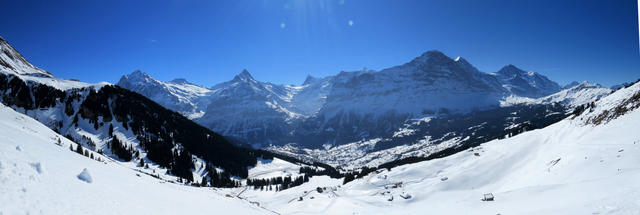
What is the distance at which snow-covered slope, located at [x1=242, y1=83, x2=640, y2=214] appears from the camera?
103 feet

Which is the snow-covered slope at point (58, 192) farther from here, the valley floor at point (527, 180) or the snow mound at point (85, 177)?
the valley floor at point (527, 180)

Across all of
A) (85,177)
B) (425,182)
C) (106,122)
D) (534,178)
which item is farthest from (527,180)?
(106,122)

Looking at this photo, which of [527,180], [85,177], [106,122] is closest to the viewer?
[85,177]

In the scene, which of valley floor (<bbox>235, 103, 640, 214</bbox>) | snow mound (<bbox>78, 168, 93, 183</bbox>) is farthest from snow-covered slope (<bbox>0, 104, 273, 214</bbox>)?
valley floor (<bbox>235, 103, 640, 214</bbox>)

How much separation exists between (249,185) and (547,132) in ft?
493

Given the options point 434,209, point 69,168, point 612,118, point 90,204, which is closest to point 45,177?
point 90,204

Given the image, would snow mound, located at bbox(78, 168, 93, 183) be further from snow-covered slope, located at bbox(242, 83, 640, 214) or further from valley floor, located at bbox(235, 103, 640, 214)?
valley floor, located at bbox(235, 103, 640, 214)

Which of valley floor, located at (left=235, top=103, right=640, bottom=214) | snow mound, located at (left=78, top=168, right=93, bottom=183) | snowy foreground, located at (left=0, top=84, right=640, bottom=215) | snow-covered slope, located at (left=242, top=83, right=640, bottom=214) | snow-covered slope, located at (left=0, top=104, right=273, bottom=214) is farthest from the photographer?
snow-covered slope, located at (left=242, top=83, right=640, bottom=214)

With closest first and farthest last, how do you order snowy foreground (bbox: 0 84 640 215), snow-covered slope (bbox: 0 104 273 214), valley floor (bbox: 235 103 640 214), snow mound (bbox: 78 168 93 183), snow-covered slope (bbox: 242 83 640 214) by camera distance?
snow-covered slope (bbox: 0 104 273 214) → snowy foreground (bbox: 0 84 640 215) → snow mound (bbox: 78 168 93 183) → valley floor (bbox: 235 103 640 214) → snow-covered slope (bbox: 242 83 640 214)

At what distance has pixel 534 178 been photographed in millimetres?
55688

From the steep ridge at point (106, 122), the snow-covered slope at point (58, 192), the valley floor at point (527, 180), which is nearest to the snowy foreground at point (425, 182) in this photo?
the snow-covered slope at point (58, 192)

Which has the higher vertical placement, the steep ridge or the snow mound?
the steep ridge

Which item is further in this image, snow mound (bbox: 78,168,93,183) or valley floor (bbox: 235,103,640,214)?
valley floor (bbox: 235,103,640,214)

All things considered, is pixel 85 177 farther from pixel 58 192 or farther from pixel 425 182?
pixel 425 182
